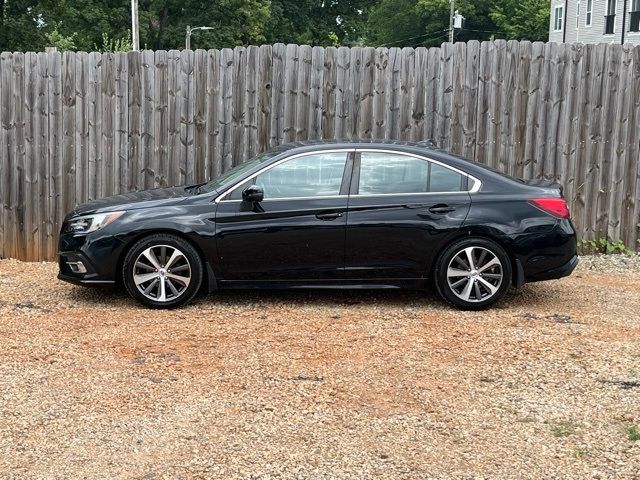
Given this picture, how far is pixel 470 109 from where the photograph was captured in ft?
31.2

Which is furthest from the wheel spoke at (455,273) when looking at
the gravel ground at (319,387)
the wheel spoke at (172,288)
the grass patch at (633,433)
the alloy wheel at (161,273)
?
the grass patch at (633,433)

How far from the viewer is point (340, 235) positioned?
7.21m

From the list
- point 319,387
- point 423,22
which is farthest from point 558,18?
point 319,387

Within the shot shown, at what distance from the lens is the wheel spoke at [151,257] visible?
7.19 metres

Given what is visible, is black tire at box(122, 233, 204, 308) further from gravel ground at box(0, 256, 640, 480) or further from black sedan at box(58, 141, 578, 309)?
gravel ground at box(0, 256, 640, 480)

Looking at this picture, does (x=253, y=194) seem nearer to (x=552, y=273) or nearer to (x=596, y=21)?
(x=552, y=273)

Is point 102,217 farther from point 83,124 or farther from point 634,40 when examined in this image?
point 634,40

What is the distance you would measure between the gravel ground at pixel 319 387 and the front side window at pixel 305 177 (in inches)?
40.7

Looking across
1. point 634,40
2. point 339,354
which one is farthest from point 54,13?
point 339,354

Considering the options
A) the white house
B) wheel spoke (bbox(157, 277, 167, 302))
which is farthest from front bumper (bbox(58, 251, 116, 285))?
the white house

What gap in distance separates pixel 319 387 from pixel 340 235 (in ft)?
7.06

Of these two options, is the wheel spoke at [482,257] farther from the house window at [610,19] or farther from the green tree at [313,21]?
the green tree at [313,21]

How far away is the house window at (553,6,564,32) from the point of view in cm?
4691

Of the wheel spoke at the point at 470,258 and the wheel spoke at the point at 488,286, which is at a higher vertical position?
the wheel spoke at the point at 470,258
